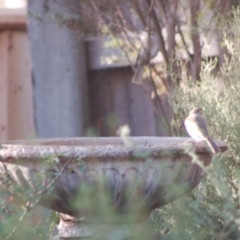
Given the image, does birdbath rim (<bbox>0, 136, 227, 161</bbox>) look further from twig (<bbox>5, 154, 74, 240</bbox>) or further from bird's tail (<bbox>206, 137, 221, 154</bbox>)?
bird's tail (<bbox>206, 137, 221, 154</bbox>)

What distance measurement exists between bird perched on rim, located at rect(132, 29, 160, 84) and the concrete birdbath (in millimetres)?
2285

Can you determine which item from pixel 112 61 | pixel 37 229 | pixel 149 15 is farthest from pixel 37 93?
pixel 37 229

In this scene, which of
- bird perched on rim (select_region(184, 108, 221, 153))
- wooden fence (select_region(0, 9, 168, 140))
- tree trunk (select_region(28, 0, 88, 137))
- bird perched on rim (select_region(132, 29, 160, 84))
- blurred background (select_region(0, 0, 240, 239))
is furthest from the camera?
wooden fence (select_region(0, 9, 168, 140))

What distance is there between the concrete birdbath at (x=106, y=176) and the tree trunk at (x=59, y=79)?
133 inches

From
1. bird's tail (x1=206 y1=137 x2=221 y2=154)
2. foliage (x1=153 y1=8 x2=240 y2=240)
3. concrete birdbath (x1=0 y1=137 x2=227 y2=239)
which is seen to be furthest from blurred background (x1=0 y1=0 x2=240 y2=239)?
concrete birdbath (x1=0 y1=137 x2=227 y2=239)

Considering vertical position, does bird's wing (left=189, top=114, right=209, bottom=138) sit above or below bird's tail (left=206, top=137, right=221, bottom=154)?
above

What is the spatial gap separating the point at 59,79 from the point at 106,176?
3.69m

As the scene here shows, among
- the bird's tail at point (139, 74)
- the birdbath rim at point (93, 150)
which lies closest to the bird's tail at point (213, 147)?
the birdbath rim at point (93, 150)

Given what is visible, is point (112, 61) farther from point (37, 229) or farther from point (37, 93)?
point (37, 229)

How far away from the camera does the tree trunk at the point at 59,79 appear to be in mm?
6895

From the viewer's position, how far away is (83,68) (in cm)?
702

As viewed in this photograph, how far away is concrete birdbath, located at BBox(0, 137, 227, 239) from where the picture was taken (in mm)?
3221

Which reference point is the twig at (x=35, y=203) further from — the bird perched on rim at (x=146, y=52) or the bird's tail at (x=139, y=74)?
the bird's tail at (x=139, y=74)

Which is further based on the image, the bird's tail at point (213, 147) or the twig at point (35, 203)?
the bird's tail at point (213, 147)
